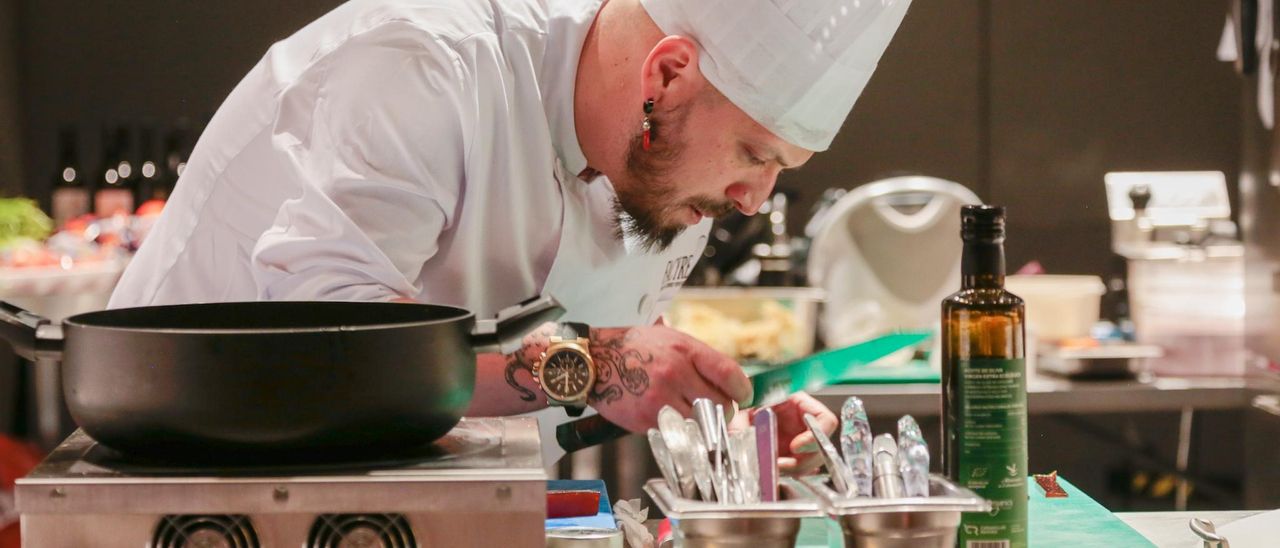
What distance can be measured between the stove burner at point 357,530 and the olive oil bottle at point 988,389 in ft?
1.43

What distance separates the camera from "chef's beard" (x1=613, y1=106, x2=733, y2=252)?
161cm

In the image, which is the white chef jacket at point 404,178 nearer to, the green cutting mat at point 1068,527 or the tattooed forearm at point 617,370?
the tattooed forearm at point 617,370

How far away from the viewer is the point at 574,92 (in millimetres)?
1671

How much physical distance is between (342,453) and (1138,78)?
4149mm

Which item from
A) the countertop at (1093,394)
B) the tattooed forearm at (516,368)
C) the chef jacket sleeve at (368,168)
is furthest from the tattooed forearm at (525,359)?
the countertop at (1093,394)

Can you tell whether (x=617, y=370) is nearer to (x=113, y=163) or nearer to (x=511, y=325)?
(x=511, y=325)

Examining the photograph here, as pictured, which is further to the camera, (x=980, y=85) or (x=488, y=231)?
(x=980, y=85)

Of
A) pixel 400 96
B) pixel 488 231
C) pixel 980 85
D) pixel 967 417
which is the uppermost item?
pixel 980 85

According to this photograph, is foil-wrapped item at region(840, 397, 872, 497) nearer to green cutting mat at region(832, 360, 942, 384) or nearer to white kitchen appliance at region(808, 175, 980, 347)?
green cutting mat at region(832, 360, 942, 384)

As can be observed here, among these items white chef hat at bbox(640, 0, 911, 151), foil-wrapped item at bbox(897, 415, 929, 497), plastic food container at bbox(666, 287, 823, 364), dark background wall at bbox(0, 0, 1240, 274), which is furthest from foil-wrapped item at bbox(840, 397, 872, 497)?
dark background wall at bbox(0, 0, 1240, 274)

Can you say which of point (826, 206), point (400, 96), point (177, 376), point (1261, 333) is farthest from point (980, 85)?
point (177, 376)

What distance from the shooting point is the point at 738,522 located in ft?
2.87

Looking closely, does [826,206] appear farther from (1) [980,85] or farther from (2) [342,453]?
(2) [342,453]

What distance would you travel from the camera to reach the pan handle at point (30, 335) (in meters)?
0.86
